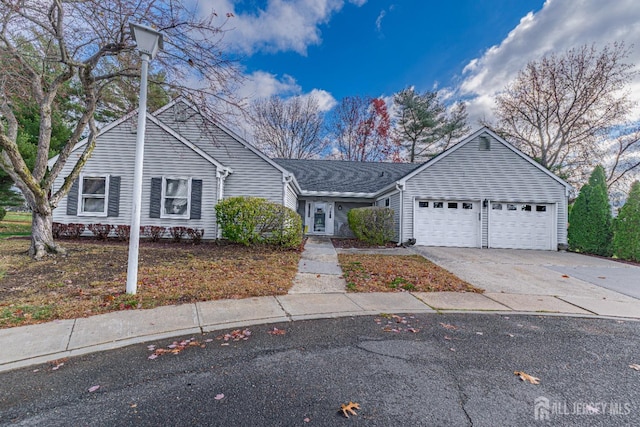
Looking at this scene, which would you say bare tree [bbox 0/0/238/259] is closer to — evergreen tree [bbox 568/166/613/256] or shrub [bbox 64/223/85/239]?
shrub [bbox 64/223/85/239]

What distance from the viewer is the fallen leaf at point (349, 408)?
2.13m

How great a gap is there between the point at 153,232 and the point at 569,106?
26.6 m

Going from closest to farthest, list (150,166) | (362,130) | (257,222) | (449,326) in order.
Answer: (449,326), (257,222), (150,166), (362,130)

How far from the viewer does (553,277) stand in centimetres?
734

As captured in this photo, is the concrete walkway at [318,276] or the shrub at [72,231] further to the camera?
the shrub at [72,231]

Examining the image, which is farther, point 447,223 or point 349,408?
point 447,223

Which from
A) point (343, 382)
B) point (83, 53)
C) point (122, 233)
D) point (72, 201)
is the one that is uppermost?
point (83, 53)

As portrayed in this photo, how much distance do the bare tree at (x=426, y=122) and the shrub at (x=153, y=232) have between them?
918 inches

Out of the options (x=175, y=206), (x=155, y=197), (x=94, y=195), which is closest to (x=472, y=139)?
(x=175, y=206)

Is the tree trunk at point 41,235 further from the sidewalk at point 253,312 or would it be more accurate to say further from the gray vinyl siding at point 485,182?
the gray vinyl siding at point 485,182

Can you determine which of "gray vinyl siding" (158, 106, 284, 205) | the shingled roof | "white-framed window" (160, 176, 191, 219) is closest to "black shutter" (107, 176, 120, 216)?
"white-framed window" (160, 176, 191, 219)

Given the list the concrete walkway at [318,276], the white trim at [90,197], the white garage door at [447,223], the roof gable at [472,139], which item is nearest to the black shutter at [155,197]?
the white trim at [90,197]

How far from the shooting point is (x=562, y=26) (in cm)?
1396

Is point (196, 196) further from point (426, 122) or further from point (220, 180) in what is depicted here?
point (426, 122)
